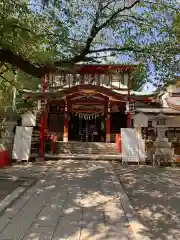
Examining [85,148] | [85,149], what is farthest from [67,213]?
[85,148]

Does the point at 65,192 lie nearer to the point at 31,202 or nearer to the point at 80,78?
the point at 31,202

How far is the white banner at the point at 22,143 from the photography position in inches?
588

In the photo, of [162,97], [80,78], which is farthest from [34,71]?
[162,97]

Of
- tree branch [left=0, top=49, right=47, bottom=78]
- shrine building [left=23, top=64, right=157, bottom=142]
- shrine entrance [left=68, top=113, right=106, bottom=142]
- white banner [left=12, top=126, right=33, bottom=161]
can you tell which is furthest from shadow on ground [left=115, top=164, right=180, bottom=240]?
shrine entrance [left=68, top=113, right=106, bottom=142]

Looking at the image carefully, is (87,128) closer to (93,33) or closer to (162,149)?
(162,149)

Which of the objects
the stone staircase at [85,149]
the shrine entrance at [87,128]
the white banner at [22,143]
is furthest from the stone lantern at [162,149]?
the shrine entrance at [87,128]

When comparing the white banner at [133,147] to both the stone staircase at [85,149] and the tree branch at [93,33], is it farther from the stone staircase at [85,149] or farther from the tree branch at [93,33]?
the tree branch at [93,33]

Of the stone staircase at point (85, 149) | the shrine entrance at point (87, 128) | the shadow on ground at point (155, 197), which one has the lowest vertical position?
the shadow on ground at point (155, 197)

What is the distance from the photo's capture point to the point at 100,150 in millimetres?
19469

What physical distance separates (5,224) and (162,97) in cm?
2420

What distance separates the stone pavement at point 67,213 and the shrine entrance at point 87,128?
1388cm

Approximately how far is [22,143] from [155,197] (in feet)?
27.2

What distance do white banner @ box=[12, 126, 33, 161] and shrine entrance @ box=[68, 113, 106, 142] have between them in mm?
9156

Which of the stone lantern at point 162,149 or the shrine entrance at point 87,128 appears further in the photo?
the shrine entrance at point 87,128
